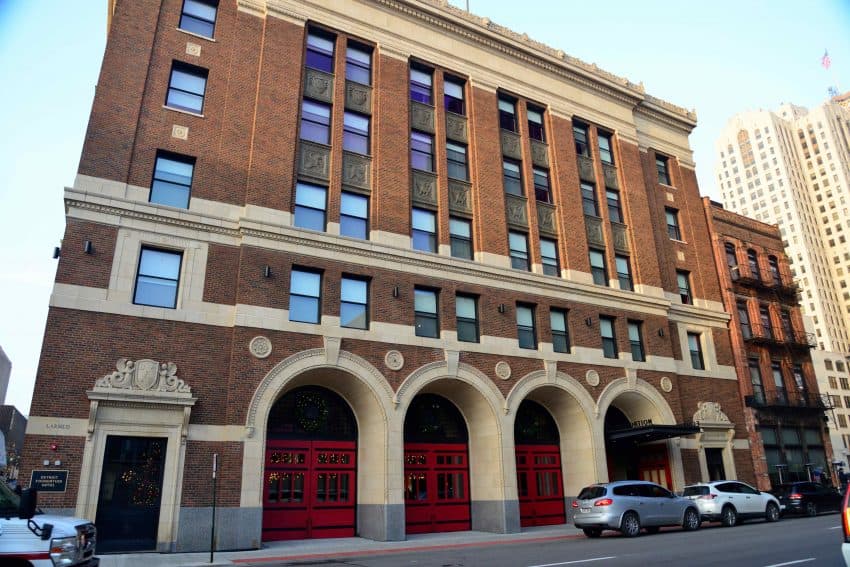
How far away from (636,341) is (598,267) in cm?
424

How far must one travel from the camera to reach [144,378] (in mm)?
18109

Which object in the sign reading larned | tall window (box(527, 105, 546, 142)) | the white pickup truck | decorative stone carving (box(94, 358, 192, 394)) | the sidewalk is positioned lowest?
the sidewalk

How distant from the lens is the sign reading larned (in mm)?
16062

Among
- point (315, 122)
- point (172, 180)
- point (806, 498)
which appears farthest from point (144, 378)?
point (806, 498)

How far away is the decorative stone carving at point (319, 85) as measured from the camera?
80.7 ft

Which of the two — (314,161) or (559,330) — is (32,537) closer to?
(314,161)

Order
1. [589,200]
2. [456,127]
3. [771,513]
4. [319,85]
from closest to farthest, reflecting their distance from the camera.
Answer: [771,513] → [319,85] → [456,127] → [589,200]

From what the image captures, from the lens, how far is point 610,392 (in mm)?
27141

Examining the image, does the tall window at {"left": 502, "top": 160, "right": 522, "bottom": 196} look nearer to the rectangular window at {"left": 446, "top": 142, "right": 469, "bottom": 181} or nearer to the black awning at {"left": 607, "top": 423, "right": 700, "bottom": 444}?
the rectangular window at {"left": 446, "top": 142, "right": 469, "bottom": 181}

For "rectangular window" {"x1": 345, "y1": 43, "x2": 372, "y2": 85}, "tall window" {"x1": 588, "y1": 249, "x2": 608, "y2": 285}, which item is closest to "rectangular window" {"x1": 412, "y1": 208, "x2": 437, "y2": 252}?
"rectangular window" {"x1": 345, "y1": 43, "x2": 372, "y2": 85}

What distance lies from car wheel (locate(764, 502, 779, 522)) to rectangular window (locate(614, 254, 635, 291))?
1170 cm

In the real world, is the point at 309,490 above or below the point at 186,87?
below

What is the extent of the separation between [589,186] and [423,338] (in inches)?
576

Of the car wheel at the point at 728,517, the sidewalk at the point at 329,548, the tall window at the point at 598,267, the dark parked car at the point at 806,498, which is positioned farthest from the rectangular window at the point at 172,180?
the dark parked car at the point at 806,498
